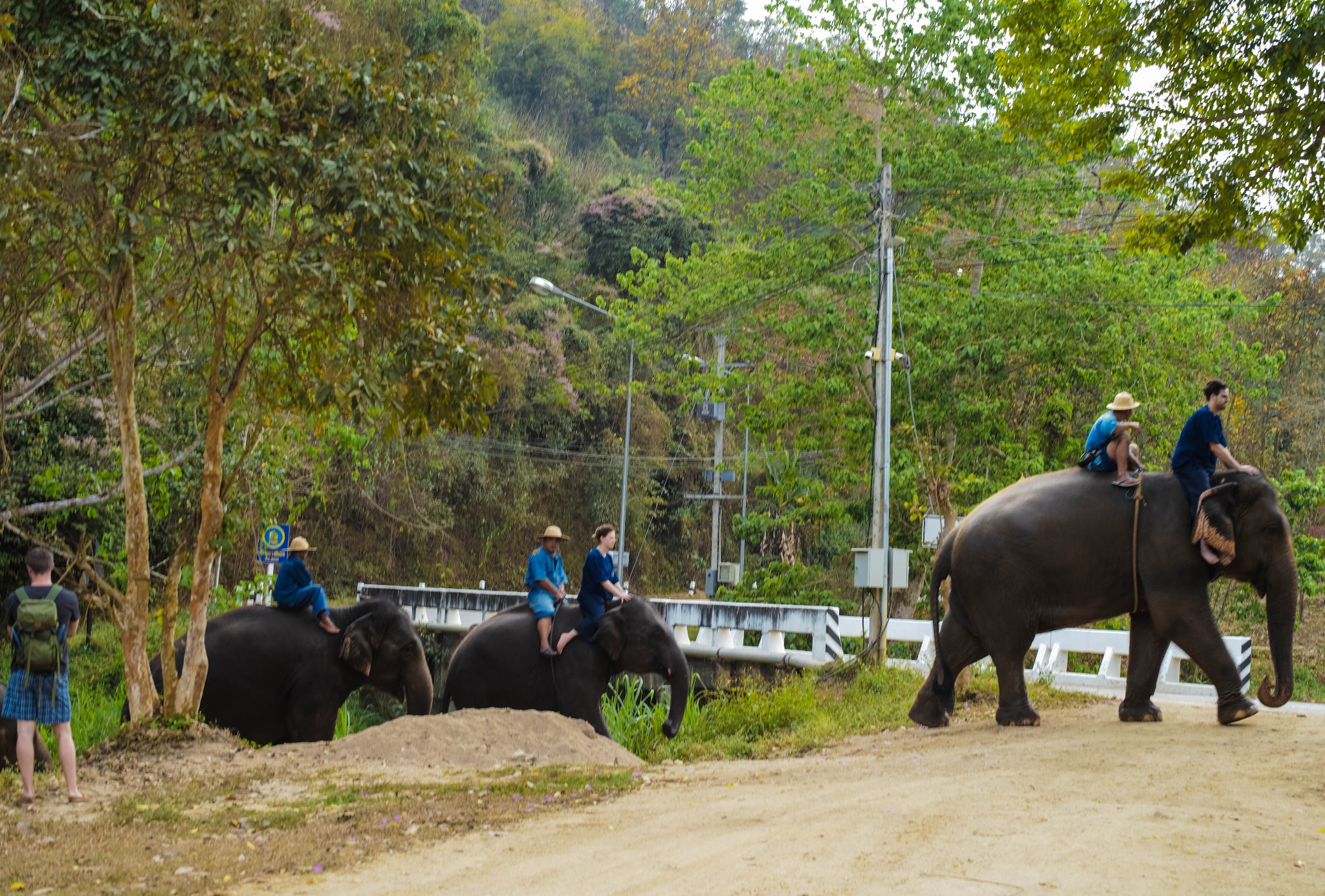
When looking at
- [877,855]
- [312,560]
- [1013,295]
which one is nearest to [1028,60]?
[877,855]

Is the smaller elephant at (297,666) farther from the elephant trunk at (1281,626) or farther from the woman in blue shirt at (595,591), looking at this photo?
the elephant trunk at (1281,626)

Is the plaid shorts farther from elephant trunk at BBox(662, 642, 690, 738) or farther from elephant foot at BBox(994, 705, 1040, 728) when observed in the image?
elephant foot at BBox(994, 705, 1040, 728)

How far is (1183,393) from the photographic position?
2147 cm

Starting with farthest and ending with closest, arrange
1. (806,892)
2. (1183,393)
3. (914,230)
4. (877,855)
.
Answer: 1. (914,230)
2. (1183,393)
3. (877,855)
4. (806,892)

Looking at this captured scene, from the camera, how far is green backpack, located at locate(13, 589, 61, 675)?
7.57m

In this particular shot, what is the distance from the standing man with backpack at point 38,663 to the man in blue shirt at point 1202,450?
7.74m

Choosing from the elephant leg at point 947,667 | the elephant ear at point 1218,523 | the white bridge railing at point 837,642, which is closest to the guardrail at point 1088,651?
the white bridge railing at point 837,642

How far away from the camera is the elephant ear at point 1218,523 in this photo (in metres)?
9.31

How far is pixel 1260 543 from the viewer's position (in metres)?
9.50

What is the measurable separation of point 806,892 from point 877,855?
0.70 meters

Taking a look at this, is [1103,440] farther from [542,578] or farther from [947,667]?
[542,578]

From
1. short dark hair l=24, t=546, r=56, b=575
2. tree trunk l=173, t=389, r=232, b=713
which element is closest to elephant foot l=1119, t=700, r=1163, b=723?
tree trunk l=173, t=389, r=232, b=713

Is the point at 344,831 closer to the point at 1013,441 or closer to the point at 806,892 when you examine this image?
the point at 806,892

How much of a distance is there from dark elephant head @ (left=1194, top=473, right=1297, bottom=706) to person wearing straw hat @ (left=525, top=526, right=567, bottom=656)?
5.80m
